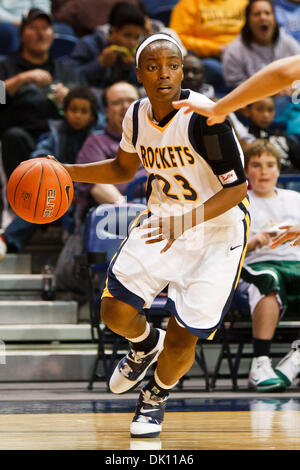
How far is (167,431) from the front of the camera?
3641mm

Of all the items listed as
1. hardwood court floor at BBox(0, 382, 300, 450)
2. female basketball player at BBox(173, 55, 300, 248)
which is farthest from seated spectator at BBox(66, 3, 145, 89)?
female basketball player at BBox(173, 55, 300, 248)

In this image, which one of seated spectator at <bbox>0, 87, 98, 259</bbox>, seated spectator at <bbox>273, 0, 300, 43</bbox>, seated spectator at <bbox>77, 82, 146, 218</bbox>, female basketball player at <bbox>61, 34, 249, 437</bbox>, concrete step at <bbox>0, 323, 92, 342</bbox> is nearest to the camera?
female basketball player at <bbox>61, 34, 249, 437</bbox>

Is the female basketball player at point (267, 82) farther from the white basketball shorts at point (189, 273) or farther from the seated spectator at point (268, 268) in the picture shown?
the seated spectator at point (268, 268)

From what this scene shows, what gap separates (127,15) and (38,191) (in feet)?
13.1

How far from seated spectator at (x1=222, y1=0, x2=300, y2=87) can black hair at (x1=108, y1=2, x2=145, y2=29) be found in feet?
2.83

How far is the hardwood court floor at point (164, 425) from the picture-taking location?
3.15m

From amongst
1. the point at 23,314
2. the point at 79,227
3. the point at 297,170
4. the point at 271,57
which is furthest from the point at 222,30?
the point at 23,314

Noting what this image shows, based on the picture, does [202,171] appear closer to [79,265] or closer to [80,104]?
[79,265]

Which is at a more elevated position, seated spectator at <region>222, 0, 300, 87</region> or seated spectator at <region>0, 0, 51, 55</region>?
seated spectator at <region>0, 0, 51, 55</region>

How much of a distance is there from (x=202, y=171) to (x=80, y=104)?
305 cm

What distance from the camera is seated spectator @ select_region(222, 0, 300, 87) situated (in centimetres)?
736

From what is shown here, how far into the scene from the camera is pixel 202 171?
353cm

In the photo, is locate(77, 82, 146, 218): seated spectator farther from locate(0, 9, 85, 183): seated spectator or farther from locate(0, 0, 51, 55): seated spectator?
locate(0, 0, 51, 55): seated spectator

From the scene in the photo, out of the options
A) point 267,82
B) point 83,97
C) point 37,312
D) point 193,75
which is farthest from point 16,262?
point 267,82
